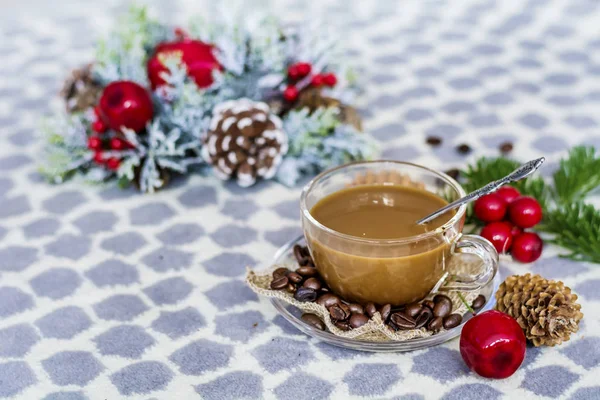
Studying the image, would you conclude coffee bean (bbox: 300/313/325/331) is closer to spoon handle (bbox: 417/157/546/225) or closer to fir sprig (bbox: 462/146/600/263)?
spoon handle (bbox: 417/157/546/225)

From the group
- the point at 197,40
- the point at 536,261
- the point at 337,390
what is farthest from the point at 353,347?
the point at 197,40

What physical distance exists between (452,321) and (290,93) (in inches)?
25.8

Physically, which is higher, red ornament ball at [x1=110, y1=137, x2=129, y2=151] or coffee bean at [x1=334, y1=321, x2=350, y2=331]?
red ornament ball at [x1=110, y1=137, x2=129, y2=151]

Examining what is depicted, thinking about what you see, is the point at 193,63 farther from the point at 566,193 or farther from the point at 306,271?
the point at 566,193

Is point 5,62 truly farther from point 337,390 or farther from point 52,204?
point 337,390

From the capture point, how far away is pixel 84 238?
1182 millimetres

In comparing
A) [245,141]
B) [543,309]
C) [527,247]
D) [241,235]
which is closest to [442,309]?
[543,309]

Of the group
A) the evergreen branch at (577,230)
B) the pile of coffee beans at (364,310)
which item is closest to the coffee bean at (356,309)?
the pile of coffee beans at (364,310)

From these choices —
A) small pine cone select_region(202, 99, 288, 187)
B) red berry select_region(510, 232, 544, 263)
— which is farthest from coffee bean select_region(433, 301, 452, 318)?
small pine cone select_region(202, 99, 288, 187)

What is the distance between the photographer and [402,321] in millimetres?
880

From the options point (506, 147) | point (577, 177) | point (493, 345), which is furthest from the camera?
point (506, 147)

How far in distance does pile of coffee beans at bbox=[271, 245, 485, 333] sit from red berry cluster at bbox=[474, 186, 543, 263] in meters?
0.15

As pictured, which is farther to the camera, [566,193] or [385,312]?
[566,193]

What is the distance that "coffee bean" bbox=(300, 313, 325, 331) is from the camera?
906 millimetres
